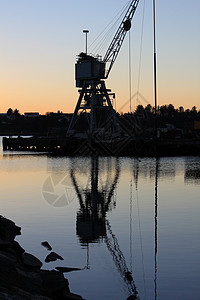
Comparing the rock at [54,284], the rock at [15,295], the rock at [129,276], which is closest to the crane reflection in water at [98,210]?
the rock at [129,276]

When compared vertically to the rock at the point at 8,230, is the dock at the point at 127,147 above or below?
above

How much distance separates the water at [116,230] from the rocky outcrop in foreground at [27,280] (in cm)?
102

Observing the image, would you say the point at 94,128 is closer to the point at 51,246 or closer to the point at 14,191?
the point at 14,191

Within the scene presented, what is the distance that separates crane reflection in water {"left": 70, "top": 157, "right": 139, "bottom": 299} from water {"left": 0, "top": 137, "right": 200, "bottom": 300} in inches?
1.5

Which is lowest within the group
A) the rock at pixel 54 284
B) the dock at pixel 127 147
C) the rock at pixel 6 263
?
the rock at pixel 54 284

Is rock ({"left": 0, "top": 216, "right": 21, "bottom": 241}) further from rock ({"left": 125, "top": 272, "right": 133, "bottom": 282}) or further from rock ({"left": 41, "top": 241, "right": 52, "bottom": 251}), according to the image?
rock ({"left": 125, "top": 272, "right": 133, "bottom": 282})

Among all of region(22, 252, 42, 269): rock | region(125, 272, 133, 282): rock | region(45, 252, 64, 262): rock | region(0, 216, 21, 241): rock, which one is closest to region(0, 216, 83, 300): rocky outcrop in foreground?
region(22, 252, 42, 269): rock

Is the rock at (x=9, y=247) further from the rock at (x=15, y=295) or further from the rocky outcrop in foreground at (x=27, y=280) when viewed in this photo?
the rock at (x=15, y=295)

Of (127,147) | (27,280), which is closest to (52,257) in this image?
(27,280)

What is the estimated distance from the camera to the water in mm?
14070

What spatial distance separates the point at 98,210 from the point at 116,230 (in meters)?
5.69

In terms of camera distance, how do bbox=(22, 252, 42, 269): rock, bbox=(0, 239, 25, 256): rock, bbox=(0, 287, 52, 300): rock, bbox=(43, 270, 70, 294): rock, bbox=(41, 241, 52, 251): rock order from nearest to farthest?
bbox=(0, 287, 52, 300): rock → bbox=(43, 270, 70, 294): rock → bbox=(22, 252, 42, 269): rock → bbox=(0, 239, 25, 256): rock → bbox=(41, 241, 52, 251): rock

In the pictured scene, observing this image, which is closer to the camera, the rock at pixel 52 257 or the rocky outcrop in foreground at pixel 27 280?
the rocky outcrop in foreground at pixel 27 280

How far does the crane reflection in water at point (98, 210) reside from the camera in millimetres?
16391
